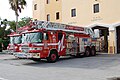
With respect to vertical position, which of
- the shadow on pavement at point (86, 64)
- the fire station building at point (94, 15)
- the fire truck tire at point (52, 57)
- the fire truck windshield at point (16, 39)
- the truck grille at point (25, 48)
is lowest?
the shadow on pavement at point (86, 64)

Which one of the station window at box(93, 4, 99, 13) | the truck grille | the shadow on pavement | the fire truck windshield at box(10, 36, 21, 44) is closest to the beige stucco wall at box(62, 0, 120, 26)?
the station window at box(93, 4, 99, 13)

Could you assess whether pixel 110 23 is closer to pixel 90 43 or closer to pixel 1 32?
pixel 90 43

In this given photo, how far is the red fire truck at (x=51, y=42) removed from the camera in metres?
22.9

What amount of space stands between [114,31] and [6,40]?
2393cm

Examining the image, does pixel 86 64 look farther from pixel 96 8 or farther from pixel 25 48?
pixel 96 8

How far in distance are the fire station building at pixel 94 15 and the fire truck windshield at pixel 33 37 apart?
10322 millimetres

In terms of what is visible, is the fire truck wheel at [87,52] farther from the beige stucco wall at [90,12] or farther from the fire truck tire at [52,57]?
the beige stucco wall at [90,12]

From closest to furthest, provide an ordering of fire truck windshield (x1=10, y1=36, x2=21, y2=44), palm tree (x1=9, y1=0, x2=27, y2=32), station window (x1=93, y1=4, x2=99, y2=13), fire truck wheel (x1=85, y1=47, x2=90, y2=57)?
fire truck windshield (x1=10, y1=36, x2=21, y2=44) < fire truck wheel (x1=85, y1=47, x2=90, y2=57) < station window (x1=93, y1=4, x2=99, y2=13) < palm tree (x1=9, y1=0, x2=27, y2=32)

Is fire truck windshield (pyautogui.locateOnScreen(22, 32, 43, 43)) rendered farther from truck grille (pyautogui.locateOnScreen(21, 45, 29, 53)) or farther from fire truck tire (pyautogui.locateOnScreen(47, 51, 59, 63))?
fire truck tire (pyautogui.locateOnScreen(47, 51, 59, 63))

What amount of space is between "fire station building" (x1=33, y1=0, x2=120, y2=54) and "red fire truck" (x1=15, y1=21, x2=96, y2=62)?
488cm

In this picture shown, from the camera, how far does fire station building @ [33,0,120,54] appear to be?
3469 cm

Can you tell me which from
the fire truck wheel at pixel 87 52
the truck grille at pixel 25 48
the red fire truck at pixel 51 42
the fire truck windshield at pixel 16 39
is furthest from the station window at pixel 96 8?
the truck grille at pixel 25 48

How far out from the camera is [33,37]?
2328 centimetres

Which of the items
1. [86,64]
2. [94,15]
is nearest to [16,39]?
[86,64]
